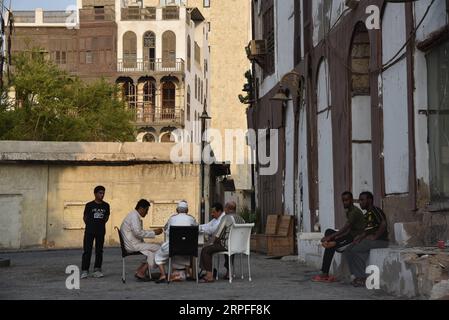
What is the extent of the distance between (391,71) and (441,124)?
2.01 meters

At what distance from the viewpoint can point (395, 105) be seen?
46.3ft

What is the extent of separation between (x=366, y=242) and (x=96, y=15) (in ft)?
177

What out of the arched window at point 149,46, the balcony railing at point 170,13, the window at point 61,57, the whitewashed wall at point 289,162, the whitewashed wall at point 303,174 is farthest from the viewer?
the balcony railing at point 170,13

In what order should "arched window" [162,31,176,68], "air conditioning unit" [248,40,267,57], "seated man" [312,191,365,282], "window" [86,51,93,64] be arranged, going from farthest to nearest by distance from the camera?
"arched window" [162,31,176,68], "window" [86,51,93,64], "air conditioning unit" [248,40,267,57], "seated man" [312,191,365,282]

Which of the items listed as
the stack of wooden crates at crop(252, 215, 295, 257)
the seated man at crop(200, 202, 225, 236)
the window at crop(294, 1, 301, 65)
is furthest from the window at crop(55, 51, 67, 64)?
the seated man at crop(200, 202, 225, 236)

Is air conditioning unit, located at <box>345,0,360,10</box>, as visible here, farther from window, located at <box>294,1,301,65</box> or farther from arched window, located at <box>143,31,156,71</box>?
arched window, located at <box>143,31,156,71</box>

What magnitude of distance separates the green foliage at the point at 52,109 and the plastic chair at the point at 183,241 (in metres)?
31.0

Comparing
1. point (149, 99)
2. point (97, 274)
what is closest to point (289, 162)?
point (97, 274)

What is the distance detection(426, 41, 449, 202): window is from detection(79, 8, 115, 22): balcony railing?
52421 mm

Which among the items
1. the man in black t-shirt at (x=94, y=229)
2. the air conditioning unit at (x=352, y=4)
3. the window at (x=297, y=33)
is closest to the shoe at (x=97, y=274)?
the man in black t-shirt at (x=94, y=229)

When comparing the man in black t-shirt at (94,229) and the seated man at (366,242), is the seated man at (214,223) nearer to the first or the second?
the man in black t-shirt at (94,229)

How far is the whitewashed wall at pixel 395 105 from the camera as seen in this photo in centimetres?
1363

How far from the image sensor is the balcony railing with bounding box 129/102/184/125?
2511 inches

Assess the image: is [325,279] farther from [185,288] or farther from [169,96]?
[169,96]
